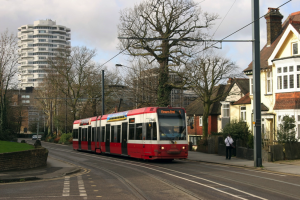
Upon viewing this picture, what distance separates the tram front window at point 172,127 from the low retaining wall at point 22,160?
21.4ft

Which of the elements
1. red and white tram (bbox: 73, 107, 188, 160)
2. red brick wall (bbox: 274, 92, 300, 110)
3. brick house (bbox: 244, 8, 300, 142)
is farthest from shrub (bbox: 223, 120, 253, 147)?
red and white tram (bbox: 73, 107, 188, 160)

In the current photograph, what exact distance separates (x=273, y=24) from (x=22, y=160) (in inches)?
1034

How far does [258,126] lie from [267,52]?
16.4m

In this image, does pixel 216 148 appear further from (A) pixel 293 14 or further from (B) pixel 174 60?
(A) pixel 293 14

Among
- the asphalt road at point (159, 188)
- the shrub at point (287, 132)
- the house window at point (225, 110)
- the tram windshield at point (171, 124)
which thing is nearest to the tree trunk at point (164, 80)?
the tram windshield at point (171, 124)

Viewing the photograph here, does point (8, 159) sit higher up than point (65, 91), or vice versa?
point (65, 91)

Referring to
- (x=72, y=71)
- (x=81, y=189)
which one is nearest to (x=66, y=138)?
(x=72, y=71)

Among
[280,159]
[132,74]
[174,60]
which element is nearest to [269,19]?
[174,60]

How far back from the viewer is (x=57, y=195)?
34.2 feet

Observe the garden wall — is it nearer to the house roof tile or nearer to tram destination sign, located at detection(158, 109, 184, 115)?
tram destination sign, located at detection(158, 109, 184, 115)

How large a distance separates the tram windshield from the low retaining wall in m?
6.54

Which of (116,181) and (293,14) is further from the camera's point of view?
(293,14)

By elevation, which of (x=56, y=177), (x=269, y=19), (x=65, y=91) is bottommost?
(x=56, y=177)

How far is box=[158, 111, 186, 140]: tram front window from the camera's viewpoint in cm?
2103
